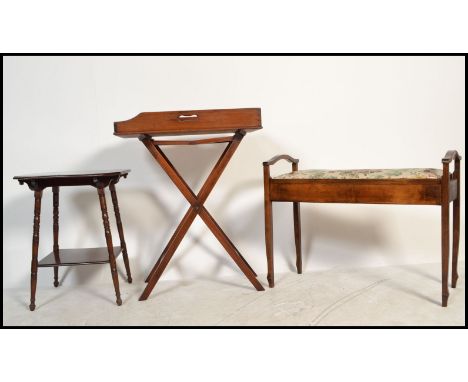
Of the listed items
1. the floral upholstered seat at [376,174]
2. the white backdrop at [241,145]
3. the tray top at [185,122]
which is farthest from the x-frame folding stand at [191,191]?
the white backdrop at [241,145]

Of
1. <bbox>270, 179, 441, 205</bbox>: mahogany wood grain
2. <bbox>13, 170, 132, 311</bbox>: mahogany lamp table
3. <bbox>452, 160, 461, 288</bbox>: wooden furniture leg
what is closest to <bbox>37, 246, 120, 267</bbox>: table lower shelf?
<bbox>13, 170, 132, 311</bbox>: mahogany lamp table

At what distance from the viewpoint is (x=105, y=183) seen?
2223 mm

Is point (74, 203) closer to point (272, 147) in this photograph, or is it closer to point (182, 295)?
point (182, 295)

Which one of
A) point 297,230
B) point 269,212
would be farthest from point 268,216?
point 297,230

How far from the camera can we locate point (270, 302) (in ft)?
7.36

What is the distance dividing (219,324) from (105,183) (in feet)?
2.92

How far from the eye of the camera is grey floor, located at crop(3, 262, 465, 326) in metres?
2.02

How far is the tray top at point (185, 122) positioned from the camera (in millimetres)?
2146

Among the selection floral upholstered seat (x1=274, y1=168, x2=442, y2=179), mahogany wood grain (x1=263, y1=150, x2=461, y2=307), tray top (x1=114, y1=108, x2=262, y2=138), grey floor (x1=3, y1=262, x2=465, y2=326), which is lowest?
grey floor (x1=3, y1=262, x2=465, y2=326)

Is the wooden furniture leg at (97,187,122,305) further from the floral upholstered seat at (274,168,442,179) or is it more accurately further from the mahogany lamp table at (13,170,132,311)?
the floral upholstered seat at (274,168,442,179)

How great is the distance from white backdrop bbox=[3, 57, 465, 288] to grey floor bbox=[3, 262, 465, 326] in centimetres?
19

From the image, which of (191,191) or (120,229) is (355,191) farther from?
(120,229)

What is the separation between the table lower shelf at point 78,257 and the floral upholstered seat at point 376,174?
1069 mm

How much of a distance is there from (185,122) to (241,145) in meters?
0.77
